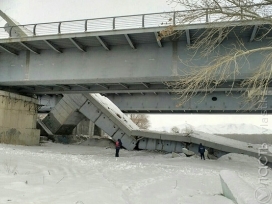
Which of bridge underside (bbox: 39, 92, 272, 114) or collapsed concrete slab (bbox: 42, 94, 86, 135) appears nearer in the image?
bridge underside (bbox: 39, 92, 272, 114)

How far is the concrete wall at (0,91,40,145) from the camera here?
59.2 feet

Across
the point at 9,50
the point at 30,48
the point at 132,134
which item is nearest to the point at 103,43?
the point at 30,48

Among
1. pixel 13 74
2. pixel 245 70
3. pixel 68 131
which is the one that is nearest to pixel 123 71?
pixel 245 70

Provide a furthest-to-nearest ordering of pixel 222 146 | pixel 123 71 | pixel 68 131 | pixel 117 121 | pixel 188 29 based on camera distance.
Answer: pixel 68 131, pixel 117 121, pixel 222 146, pixel 123 71, pixel 188 29

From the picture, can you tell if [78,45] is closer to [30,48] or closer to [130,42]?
[130,42]

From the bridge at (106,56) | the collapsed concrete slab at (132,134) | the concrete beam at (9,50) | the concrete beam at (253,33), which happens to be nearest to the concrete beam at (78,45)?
the bridge at (106,56)

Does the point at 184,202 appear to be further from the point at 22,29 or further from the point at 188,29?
the point at 22,29

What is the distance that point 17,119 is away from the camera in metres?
19.2

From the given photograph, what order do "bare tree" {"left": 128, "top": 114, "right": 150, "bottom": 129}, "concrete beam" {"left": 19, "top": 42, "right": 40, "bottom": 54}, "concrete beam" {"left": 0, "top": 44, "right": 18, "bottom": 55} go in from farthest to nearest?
"bare tree" {"left": 128, "top": 114, "right": 150, "bottom": 129}
"concrete beam" {"left": 0, "top": 44, "right": 18, "bottom": 55}
"concrete beam" {"left": 19, "top": 42, "right": 40, "bottom": 54}

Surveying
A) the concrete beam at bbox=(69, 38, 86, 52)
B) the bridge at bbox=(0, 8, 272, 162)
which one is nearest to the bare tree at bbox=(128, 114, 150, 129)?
the bridge at bbox=(0, 8, 272, 162)

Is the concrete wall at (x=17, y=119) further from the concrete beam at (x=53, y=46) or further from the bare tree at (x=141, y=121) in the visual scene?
the bare tree at (x=141, y=121)

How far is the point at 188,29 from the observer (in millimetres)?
→ 12602

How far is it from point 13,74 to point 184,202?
15.7 meters

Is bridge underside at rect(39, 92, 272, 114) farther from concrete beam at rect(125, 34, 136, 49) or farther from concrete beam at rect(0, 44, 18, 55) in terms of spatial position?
concrete beam at rect(0, 44, 18, 55)
